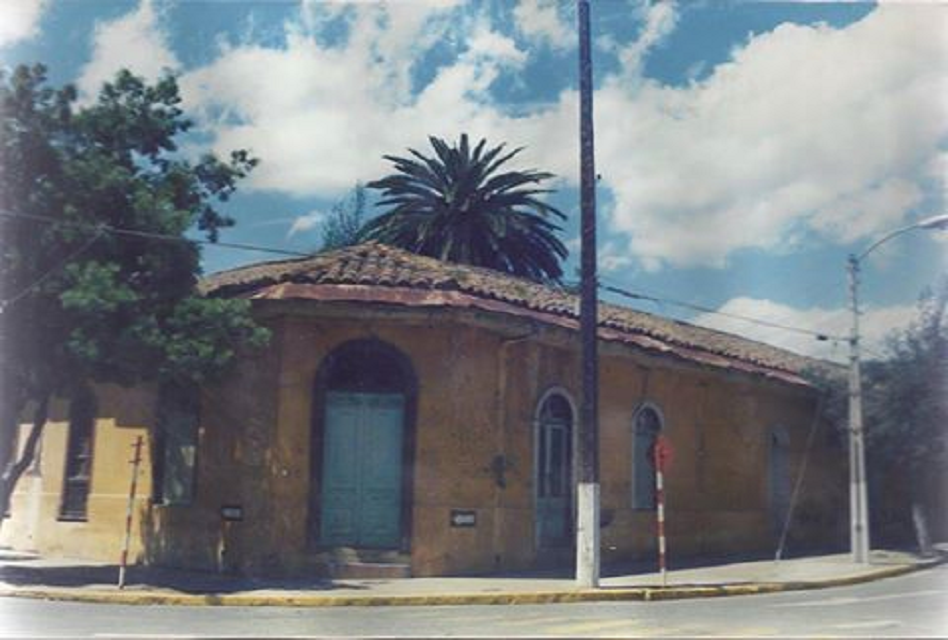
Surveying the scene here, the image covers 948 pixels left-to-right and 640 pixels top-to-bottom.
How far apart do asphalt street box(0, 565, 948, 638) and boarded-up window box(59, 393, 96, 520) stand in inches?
210

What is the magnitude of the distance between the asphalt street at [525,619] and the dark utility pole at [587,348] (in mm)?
1175

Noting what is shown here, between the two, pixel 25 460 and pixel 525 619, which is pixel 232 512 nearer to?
pixel 25 460

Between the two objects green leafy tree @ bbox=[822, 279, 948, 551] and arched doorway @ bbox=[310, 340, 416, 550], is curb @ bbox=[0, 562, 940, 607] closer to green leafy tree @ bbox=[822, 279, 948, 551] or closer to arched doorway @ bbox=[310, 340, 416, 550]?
arched doorway @ bbox=[310, 340, 416, 550]

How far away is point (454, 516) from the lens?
53.6 ft

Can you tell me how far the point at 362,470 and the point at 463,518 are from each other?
1.66 metres

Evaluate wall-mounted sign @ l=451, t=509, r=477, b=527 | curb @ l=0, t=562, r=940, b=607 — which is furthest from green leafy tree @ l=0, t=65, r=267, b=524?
wall-mounted sign @ l=451, t=509, r=477, b=527

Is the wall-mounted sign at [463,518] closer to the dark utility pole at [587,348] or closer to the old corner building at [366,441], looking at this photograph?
the old corner building at [366,441]

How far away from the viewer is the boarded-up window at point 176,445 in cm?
1708

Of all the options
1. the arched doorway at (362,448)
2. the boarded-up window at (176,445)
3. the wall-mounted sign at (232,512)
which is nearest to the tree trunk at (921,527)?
the arched doorway at (362,448)

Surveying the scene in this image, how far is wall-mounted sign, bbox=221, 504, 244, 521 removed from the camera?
53.1 ft

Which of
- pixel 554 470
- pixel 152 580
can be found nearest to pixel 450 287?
pixel 554 470

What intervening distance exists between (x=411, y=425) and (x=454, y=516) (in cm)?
148

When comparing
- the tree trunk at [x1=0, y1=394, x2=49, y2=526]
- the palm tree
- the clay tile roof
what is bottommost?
the tree trunk at [x1=0, y1=394, x2=49, y2=526]

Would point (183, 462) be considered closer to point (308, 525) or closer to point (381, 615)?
point (308, 525)
